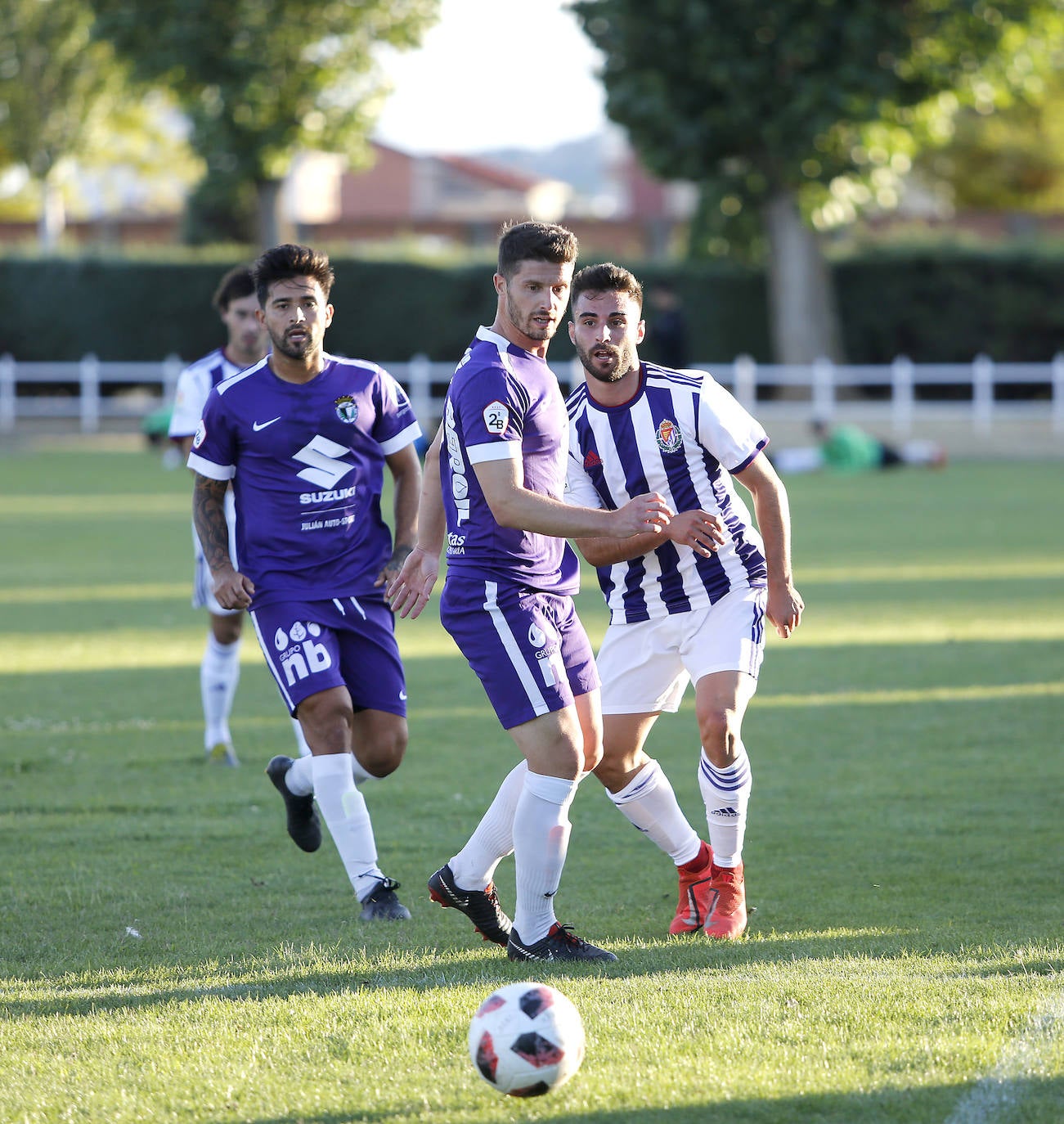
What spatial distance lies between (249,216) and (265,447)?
39783 mm

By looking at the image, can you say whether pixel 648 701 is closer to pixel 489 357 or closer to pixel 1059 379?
pixel 489 357

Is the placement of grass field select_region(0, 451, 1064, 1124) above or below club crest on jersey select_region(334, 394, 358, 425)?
below

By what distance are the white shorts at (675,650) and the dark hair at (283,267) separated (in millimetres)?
1555

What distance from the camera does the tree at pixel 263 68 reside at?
35.1 m

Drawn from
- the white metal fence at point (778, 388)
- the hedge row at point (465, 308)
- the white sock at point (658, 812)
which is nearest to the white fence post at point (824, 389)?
the white metal fence at point (778, 388)

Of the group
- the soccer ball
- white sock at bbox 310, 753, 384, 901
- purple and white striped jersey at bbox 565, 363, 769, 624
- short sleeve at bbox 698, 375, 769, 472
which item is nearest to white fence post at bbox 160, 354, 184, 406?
white sock at bbox 310, 753, 384, 901

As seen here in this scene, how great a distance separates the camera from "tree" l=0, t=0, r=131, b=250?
43250mm

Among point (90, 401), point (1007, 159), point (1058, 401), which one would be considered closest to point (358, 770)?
point (1058, 401)

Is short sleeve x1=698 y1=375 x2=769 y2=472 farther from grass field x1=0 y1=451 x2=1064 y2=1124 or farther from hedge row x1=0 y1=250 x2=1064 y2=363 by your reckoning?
hedge row x1=0 y1=250 x2=1064 y2=363

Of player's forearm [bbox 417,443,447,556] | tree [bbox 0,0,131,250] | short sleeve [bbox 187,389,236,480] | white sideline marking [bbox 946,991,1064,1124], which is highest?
tree [bbox 0,0,131,250]

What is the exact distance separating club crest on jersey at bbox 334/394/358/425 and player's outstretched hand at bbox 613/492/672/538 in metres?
1.56

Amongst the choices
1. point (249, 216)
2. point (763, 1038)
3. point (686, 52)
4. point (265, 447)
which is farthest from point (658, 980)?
point (249, 216)

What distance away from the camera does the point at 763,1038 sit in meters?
4.07

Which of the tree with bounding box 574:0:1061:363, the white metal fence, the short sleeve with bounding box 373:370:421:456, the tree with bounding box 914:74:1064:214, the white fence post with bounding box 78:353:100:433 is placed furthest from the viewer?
the tree with bounding box 914:74:1064:214
